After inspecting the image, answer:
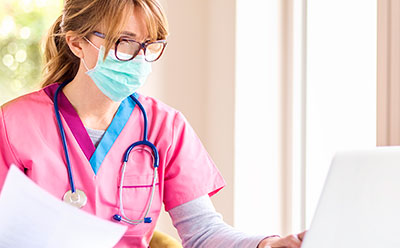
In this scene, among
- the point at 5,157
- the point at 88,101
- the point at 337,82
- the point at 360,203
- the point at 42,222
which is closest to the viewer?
the point at 360,203

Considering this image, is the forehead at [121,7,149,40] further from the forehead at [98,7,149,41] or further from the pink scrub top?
the pink scrub top

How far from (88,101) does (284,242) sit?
0.65 m

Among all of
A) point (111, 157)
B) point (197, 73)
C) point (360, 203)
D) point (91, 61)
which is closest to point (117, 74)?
point (91, 61)

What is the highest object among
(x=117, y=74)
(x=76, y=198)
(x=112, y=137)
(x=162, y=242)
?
(x=117, y=74)

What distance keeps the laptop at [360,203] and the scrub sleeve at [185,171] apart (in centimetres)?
81

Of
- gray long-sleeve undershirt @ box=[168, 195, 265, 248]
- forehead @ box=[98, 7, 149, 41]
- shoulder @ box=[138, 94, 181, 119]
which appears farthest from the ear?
gray long-sleeve undershirt @ box=[168, 195, 265, 248]

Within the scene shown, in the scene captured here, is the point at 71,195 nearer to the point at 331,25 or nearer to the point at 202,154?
the point at 202,154

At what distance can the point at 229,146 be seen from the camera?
7.89 feet

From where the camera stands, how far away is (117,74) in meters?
1.45

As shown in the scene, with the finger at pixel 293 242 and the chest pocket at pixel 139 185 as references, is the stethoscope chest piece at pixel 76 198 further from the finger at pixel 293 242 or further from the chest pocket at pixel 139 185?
the finger at pixel 293 242

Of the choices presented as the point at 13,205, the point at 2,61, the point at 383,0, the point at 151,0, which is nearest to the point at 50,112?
the point at 151,0

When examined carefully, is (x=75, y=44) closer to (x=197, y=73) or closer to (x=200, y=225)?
(x=200, y=225)

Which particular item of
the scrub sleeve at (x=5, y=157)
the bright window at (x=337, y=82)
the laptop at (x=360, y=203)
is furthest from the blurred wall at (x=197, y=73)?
the laptop at (x=360, y=203)

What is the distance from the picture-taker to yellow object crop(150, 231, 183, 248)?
5.08 feet
